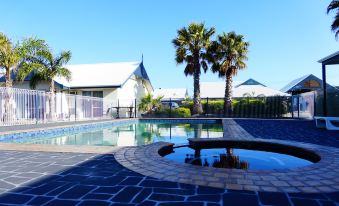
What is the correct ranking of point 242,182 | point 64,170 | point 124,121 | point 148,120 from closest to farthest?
point 242,182
point 64,170
point 124,121
point 148,120

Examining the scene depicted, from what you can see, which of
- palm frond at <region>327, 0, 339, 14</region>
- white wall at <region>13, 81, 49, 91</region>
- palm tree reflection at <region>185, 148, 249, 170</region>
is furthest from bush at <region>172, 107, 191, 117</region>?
palm tree reflection at <region>185, 148, 249, 170</region>

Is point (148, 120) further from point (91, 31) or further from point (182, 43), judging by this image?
point (91, 31)

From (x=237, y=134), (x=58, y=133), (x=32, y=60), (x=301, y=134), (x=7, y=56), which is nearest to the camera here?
(x=237, y=134)

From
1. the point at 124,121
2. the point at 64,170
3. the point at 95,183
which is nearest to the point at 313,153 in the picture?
the point at 95,183

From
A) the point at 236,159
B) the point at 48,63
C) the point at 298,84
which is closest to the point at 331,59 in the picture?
the point at 236,159

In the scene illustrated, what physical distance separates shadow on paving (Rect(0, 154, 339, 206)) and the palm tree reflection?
2.25m

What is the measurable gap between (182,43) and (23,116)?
508 inches

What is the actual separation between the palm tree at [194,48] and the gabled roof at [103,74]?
15.8 ft

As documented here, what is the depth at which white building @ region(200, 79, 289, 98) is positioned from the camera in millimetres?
25547

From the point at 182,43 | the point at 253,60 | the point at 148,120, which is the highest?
the point at 182,43

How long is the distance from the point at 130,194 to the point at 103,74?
2022 centimetres

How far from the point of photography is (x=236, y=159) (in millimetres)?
5383

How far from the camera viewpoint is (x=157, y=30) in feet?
64.6

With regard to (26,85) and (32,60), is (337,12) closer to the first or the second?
(32,60)
